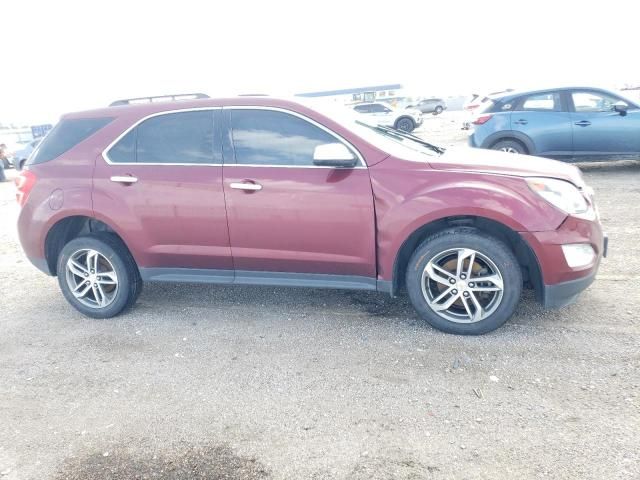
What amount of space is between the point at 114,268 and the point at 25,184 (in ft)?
3.60

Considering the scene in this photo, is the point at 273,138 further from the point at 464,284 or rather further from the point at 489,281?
the point at 489,281

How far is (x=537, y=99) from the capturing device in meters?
8.97

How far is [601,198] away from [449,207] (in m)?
5.04

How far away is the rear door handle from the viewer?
13.2ft

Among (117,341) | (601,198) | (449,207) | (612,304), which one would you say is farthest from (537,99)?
(117,341)

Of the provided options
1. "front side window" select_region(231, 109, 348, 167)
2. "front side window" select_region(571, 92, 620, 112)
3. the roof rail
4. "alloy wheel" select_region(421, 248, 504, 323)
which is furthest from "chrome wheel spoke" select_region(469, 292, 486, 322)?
"front side window" select_region(571, 92, 620, 112)

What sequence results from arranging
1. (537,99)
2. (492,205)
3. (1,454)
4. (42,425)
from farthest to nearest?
(537,99)
(492,205)
(42,425)
(1,454)

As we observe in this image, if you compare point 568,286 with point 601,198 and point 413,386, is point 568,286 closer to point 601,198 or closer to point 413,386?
point 413,386

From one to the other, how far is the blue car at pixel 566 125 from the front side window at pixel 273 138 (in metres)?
6.28

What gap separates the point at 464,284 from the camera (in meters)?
3.53

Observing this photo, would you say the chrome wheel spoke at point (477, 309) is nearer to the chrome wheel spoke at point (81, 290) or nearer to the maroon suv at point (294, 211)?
the maroon suv at point (294, 211)

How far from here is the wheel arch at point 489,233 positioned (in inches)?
137

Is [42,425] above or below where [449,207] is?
below

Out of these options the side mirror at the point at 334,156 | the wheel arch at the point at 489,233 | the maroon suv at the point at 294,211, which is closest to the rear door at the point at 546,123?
the maroon suv at the point at 294,211
